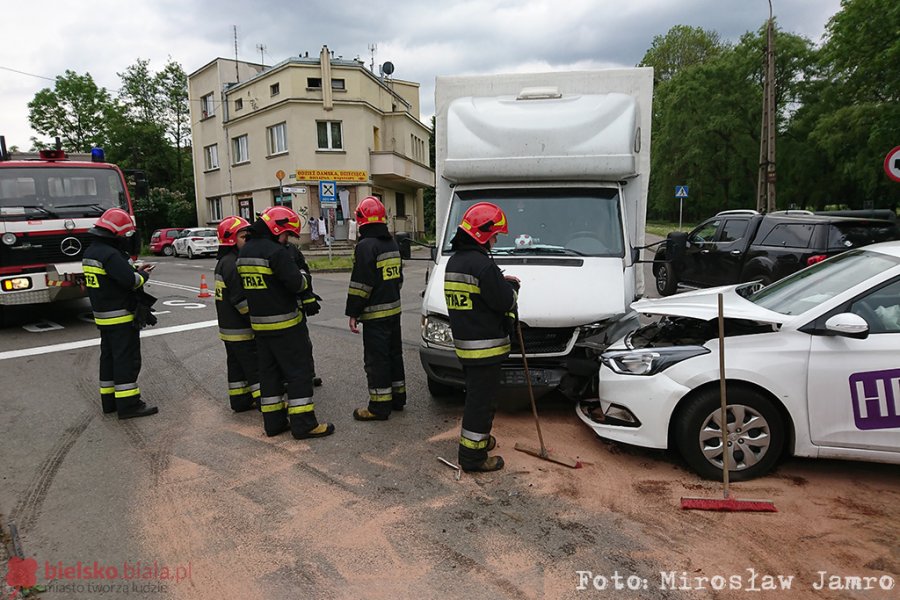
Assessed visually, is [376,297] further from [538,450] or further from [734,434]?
[734,434]

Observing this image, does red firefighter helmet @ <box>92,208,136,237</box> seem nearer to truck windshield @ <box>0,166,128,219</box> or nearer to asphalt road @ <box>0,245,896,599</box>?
asphalt road @ <box>0,245,896,599</box>

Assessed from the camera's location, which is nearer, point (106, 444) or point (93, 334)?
point (106, 444)

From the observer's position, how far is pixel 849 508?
3.68 metres

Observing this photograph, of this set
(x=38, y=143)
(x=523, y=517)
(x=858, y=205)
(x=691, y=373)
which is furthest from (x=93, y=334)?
(x=38, y=143)

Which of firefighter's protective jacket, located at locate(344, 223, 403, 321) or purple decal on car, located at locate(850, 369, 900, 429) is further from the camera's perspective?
firefighter's protective jacket, located at locate(344, 223, 403, 321)

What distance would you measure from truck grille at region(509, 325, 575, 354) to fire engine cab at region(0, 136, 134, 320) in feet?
26.4

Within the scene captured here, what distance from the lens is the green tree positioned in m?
48.6

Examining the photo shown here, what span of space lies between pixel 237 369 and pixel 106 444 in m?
1.26

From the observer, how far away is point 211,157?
35.2 m

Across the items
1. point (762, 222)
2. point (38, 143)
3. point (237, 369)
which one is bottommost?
point (237, 369)

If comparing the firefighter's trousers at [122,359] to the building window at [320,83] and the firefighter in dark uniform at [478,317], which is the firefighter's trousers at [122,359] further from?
the building window at [320,83]

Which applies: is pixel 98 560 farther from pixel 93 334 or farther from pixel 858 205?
pixel 858 205

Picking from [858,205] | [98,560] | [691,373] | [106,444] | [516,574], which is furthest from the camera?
[858,205]

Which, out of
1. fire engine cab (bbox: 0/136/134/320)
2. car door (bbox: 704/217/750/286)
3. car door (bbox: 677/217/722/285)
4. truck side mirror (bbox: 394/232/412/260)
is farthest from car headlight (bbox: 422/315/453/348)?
car door (bbox: 677/217/722/285)
